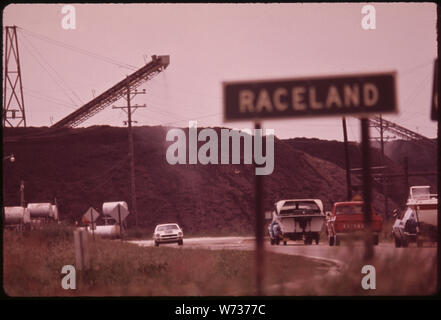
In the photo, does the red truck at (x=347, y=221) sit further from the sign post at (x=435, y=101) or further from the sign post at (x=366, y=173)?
the sign post at (x=435, y=101)

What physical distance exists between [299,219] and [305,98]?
12.0 metres

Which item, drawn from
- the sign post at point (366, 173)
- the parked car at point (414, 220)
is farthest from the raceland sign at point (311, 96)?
the parked car at point (414, 220)

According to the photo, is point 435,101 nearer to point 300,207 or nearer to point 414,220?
point 414,220

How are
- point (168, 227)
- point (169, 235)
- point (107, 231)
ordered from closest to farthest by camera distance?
point (107, 231) < point (169, 235) < point (168, 227)

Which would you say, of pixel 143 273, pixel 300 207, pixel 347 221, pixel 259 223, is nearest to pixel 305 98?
pixel 259 223

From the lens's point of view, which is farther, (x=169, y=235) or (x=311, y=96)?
(x=169, y=235)

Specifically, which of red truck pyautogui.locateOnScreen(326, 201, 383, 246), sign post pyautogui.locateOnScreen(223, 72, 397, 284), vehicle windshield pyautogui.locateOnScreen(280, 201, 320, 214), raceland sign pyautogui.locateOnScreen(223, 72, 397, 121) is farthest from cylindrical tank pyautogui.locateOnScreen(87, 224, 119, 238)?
raceland sign pyautogui.locateOnScreen(223, 72, 397, 121)

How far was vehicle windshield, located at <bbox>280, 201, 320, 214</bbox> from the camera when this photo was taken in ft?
68.5

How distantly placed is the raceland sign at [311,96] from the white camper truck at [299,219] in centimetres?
1099

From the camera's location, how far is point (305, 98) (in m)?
8.93

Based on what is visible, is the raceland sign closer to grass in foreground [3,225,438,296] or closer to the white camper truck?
grass in foreground [3,225,438,296]

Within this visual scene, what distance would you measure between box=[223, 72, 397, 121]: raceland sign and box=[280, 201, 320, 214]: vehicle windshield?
11647 millimetres
